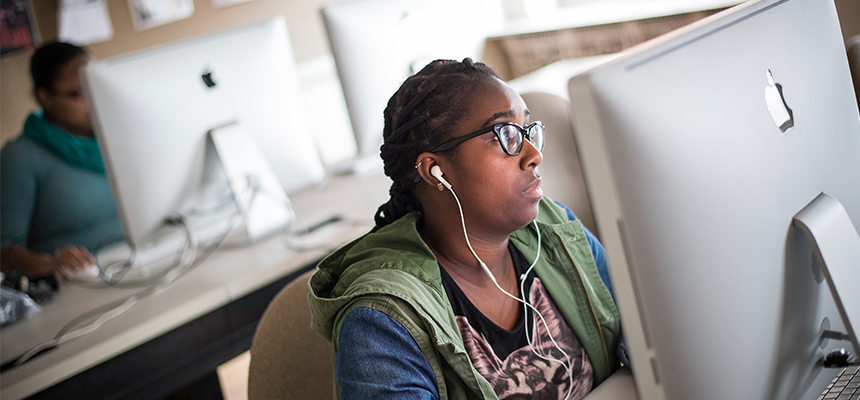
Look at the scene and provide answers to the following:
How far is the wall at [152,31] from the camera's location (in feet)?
9.75

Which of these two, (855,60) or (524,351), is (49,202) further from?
(855,60)

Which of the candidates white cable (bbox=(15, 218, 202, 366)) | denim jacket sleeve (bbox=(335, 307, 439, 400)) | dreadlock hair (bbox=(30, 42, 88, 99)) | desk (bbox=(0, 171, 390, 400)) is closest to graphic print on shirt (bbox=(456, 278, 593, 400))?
denim jacket sleeve (bbox=(335, 307, 439, 400))

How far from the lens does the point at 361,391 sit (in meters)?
0.73

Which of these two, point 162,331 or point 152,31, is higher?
point 152,31

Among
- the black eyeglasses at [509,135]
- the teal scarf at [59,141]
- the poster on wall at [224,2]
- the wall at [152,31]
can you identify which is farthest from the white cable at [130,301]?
the poster on wall at [224,2]

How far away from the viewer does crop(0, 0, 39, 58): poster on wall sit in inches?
116

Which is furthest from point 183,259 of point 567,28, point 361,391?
point 567,28

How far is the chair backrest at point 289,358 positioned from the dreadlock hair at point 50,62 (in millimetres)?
1654

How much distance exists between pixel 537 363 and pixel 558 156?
19.0 inches

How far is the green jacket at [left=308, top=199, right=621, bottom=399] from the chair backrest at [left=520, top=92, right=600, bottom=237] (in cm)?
19

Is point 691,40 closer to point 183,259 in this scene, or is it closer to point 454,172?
point 454,172

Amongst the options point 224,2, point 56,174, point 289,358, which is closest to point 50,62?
point 56,174

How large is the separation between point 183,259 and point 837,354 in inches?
61.1

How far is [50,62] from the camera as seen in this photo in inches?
84.8
